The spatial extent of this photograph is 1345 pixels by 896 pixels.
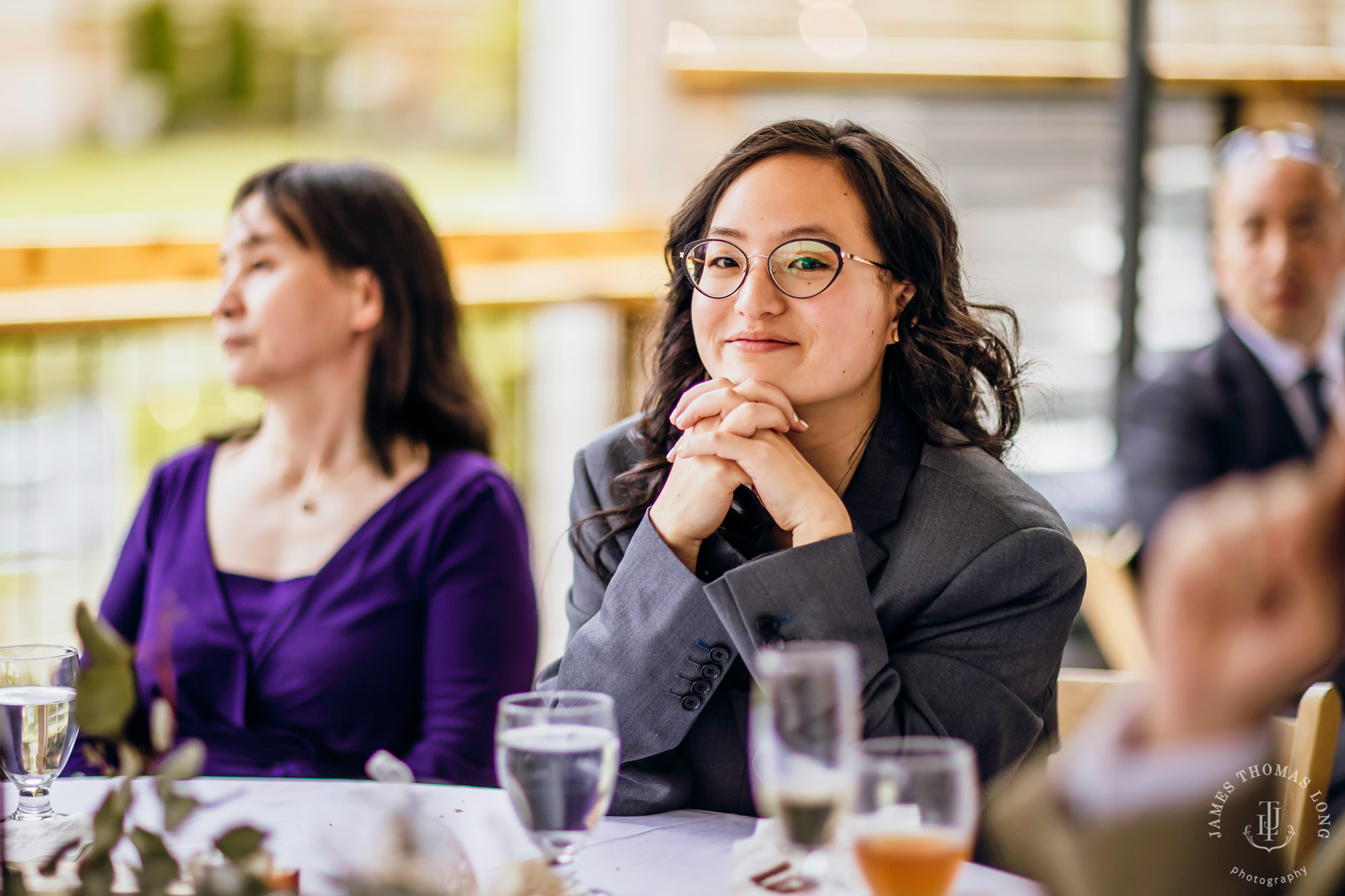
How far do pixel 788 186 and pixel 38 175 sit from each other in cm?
1244

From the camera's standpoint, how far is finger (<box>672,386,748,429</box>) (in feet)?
4.91

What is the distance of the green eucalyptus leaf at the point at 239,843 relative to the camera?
770 millimetres

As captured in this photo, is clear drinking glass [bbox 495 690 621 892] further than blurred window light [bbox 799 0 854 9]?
No

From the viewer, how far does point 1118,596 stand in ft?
8.78

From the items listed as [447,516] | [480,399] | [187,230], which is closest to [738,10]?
[187,230]

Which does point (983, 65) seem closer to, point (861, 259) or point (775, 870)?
point (861, 259)

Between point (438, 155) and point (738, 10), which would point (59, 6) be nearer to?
point (438, 155)

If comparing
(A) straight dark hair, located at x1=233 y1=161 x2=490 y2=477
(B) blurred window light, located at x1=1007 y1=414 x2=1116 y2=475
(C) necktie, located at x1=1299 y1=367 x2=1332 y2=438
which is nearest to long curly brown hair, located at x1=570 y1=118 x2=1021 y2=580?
(A) straight dark hair, located at x1=233 y1=161 x2=490 y2=477

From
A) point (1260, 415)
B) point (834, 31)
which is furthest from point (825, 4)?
point (1260, 415)

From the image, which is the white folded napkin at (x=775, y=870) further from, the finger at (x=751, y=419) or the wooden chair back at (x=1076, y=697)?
the wooden chair back at (x=1076, y=697)

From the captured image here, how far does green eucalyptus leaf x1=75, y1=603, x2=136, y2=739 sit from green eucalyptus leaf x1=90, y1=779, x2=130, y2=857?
39mm

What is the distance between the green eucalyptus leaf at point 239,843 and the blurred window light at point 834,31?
152 inches

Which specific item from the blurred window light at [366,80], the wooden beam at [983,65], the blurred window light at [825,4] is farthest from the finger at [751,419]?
the blurred window light at [366,80]

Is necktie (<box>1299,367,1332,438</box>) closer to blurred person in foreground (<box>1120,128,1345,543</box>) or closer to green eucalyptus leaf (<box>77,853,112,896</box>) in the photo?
blurred person in foreground (<box>1120,128,1345,543</box>)
